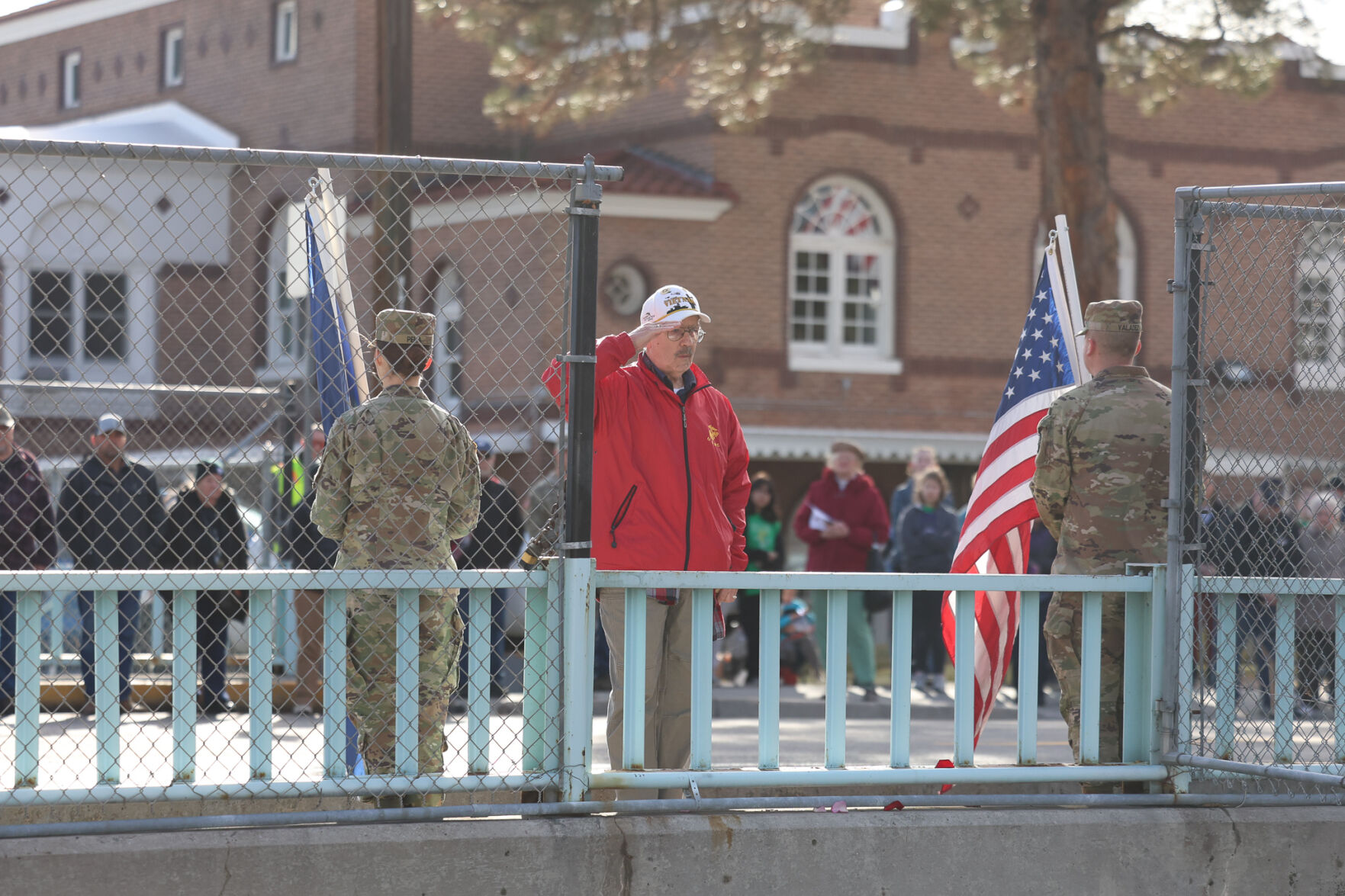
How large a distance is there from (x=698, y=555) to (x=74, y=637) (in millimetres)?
7518

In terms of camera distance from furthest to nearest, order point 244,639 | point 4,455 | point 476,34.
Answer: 1. point 476,34
2. point 244,639
3. point 4,455

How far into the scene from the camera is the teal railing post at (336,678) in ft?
17.4

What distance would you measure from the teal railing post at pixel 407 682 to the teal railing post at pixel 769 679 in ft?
3.67

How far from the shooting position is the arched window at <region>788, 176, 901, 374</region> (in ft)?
83.5

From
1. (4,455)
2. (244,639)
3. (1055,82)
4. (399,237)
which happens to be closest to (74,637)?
(244,639)

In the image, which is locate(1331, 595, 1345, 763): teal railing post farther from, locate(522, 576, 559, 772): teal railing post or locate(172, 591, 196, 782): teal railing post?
locate(172, 591, 196, 782): teal railing post

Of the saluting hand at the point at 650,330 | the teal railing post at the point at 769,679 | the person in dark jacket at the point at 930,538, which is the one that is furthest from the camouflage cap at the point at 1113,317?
the person in dark jacket at the point at 930,538

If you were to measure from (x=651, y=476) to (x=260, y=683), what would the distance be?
173 centimetres

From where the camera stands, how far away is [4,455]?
10352 millimetres

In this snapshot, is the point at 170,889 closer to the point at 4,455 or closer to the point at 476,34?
the point at 4,455

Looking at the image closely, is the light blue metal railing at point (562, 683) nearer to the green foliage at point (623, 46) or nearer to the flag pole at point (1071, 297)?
the flag pole at point (1071, 297)

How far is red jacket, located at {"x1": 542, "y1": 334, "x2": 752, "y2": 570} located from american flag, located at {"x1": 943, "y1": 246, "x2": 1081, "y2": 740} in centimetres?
120

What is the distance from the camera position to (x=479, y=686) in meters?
5.46

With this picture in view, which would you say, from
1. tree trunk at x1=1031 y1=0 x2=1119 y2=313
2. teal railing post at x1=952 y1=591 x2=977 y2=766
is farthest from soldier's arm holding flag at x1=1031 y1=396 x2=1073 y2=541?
tree trunk at x1=1031 y1=0 x2=1119 y2=313
